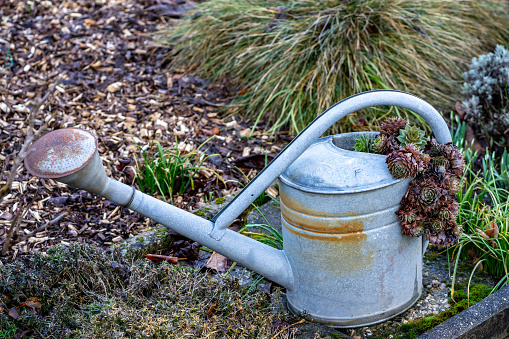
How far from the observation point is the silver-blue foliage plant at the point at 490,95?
3043mm

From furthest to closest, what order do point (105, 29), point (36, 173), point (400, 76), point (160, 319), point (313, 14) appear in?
point (105, 29)
point (313, 14)
point (400, 76)
point (160, 319)
point (36, 173)

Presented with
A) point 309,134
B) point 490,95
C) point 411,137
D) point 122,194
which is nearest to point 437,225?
point 411,137

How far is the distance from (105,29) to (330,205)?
3.24 meters

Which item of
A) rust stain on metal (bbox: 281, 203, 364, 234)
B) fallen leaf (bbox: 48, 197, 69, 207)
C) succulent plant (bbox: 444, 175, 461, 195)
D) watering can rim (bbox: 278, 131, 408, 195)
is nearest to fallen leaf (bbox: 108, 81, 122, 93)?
fallen leaf (bbox: 48, 197, 69, 207)

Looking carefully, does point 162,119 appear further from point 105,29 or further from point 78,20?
point 78,20

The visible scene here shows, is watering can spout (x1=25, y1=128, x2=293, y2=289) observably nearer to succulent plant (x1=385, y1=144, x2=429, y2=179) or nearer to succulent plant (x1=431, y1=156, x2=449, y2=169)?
succulent plant (x1=385, y1=144, x2=429, y2=179)

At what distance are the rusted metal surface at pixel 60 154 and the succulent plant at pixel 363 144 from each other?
3.19 ft

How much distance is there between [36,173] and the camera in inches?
51.9

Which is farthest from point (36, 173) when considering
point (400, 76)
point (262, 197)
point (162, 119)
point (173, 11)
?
point (173, 11)

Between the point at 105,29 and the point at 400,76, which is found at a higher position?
the point at 400,76

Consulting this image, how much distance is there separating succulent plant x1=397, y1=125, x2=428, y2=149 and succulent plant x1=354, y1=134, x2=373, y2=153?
138 millimetres

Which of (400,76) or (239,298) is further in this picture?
(400,76)

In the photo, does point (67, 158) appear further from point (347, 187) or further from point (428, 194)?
point (428, 194)

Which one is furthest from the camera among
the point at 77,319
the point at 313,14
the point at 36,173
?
the point at 313,14
